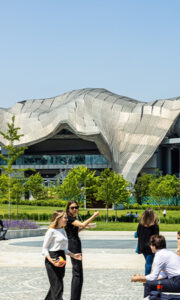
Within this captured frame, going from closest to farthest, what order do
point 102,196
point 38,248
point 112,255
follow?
point 112,255 < point 38,248 < point 102,196

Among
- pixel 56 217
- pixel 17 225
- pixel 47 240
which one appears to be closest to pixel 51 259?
pixel 47 240

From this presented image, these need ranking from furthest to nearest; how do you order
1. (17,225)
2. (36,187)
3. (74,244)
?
(36,187), (17,225), (74,244)

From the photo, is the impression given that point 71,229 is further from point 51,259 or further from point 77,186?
point 77,186

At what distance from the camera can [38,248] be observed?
20656mm

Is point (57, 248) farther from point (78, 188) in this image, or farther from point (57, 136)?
point (57, 136)

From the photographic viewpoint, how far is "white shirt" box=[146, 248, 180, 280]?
7.64 meters

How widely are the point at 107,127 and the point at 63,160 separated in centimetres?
1265

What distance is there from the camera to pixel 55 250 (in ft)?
27.1

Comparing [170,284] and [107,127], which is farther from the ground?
[107,127]

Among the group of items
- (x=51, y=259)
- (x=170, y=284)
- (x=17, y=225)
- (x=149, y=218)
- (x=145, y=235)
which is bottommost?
(x=17, y=225)

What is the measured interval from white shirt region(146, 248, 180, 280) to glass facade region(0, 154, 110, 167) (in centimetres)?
7280

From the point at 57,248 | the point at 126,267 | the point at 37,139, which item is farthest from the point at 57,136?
the point at 57,248

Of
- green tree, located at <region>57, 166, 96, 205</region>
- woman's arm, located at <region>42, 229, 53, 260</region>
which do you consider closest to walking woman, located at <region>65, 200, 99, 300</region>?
woman's arm, located at <region>42, 229, 53, 260</region>

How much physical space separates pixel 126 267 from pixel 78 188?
32.2m
